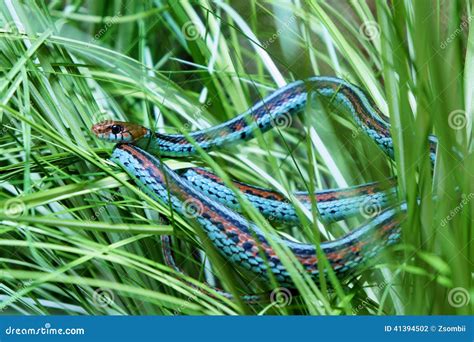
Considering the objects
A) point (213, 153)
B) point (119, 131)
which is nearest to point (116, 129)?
point (119, 131)

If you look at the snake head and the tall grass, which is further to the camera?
the snake head

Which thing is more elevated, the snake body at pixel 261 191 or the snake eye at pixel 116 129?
the snake eye at pixel 116 129

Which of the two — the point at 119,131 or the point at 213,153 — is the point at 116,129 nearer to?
the point at 119,131

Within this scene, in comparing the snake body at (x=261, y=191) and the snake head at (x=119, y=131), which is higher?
the snake head at (x=119, y=131)

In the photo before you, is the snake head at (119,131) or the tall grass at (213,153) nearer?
the tall grass at (213,153)

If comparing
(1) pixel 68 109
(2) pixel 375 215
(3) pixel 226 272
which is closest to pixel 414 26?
(2) pixel 375 215

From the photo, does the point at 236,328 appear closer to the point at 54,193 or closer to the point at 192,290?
the point at 192,290
